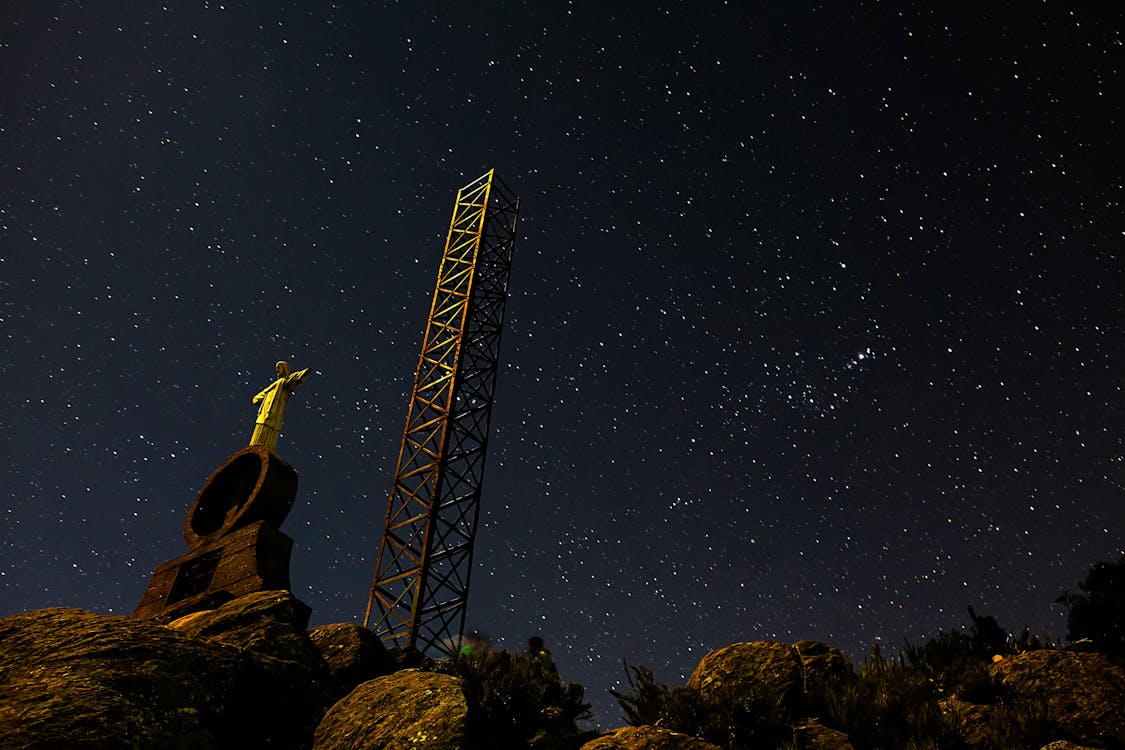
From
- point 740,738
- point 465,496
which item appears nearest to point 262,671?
point 740,738

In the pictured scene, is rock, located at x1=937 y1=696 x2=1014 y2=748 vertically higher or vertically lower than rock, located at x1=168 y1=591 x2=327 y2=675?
lower

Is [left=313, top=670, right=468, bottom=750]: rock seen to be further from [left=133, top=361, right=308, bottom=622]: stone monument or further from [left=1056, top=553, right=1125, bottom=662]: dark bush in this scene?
[left=1056, top=553, right=1125, bottom=662]: dark bush

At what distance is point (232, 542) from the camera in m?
11.3

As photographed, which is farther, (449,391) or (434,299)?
(434,299)

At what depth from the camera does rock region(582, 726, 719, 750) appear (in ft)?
19.3

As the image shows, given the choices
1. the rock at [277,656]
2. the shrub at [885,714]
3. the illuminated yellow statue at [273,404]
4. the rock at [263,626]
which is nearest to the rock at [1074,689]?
the shrub at [885,714]

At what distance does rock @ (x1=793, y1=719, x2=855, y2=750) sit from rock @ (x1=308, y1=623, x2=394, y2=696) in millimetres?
4541

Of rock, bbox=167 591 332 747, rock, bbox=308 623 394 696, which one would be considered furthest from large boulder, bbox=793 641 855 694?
rock, bbox=167 591 332 747

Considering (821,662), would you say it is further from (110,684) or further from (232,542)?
(232,542)

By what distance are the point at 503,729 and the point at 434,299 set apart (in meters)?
16.2

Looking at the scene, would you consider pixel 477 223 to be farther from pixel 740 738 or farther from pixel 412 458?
pixel 740 738

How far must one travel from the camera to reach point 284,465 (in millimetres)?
12586

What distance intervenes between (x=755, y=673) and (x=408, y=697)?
3781 millimetres

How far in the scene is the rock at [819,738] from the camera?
20.6 feet
